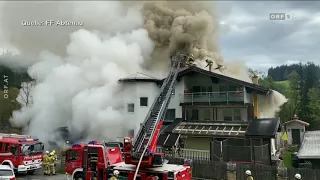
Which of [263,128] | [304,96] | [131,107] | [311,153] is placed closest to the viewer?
[311,153]

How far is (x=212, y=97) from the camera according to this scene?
25828 mm

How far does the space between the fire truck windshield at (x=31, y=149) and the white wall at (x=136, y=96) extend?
8681mm

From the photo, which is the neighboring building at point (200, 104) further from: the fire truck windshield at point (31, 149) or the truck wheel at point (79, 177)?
the truck wheel at point (79, 177)

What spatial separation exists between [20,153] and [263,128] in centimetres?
1615

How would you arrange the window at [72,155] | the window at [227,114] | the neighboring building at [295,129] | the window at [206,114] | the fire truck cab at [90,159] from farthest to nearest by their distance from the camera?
the neighboring building at [295,129] < the window at [206,114] < the window at [227,114] < the window at [72,155] < the fire truck cab at [90,159]

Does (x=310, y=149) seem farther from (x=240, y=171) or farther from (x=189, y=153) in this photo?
(x=189, y=153)

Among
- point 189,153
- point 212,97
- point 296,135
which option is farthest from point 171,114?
point 296,135

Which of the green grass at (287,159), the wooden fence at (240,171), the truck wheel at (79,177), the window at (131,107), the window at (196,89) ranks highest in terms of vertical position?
the window at (196,89)

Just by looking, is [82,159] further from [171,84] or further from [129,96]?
[129,96]

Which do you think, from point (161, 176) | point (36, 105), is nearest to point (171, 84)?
point (161, 176)

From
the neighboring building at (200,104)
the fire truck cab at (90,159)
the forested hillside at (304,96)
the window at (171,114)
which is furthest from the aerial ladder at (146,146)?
the forested hillside at (304,96)

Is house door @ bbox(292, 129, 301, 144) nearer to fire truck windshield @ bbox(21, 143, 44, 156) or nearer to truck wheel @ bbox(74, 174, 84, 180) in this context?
truck wheel @ bbox(74, 174, 84, 180)

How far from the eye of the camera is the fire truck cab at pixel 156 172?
482 inches

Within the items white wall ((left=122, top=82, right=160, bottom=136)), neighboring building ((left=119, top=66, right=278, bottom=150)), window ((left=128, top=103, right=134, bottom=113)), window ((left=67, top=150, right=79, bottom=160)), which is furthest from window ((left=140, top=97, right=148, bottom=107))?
window ((left=67, top=150, right=79, bottom=160))
